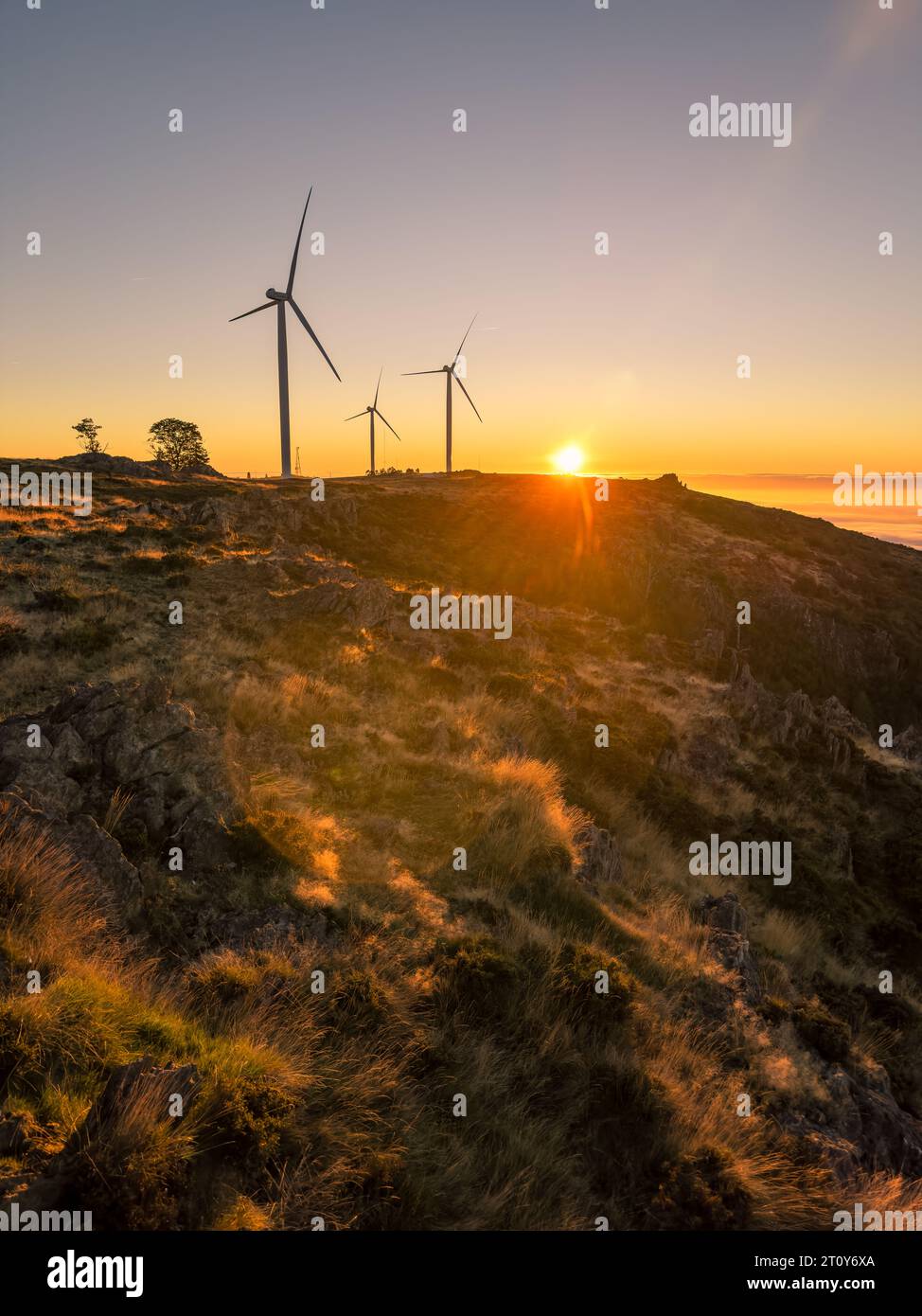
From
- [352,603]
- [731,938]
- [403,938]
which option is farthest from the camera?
[352,603]

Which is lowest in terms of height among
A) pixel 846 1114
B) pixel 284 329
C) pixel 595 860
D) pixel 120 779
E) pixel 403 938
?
pixel 846 1114

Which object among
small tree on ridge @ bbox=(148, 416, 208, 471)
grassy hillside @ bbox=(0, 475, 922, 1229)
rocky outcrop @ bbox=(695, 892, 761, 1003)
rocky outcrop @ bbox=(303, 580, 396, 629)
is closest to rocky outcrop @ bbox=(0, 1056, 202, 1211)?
grassy hillside @ bbox=(0, 475, 922, 1229)

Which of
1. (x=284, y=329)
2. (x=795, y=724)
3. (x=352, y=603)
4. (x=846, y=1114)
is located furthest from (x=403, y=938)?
(x=284, y=329)

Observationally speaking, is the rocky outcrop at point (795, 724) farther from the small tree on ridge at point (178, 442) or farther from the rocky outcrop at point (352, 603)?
the small tree on ridge at point (178, 442)

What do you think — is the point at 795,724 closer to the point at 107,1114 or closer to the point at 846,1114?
the point at 846,1114

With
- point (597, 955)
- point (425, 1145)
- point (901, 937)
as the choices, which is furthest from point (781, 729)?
point (425, 1145)

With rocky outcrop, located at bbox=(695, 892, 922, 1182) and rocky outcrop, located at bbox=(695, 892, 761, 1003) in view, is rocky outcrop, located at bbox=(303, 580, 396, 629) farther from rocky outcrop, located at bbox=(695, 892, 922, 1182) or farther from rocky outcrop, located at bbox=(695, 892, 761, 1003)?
rocky outcrop, located at bbox=(695, 892, 922, 1182)

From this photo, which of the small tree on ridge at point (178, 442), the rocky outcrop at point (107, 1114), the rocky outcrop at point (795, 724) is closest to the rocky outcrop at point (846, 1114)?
the rocky outcrop at point (107, 1114)

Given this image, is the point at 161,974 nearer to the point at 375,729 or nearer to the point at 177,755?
the point at 177,755
